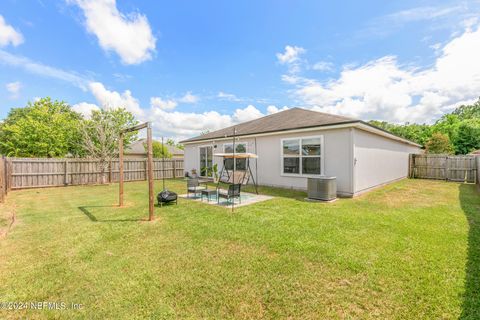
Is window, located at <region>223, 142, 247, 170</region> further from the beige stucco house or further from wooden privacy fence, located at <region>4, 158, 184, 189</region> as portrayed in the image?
wooden privacy fence, located at <region>4, 158, 184, 189</region>

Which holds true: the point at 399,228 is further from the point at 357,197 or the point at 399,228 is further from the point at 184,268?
the point at 184,268

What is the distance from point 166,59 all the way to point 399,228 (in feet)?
46.2

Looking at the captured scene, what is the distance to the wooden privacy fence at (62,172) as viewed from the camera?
38.2 ft

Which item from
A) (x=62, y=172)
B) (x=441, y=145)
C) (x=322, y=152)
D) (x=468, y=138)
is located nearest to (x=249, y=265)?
(x=322, y=152)

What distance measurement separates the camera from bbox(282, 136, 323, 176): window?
29.5 feet

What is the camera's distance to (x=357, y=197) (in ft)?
26.7

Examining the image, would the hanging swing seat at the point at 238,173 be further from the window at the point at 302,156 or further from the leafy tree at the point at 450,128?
the leafy tree at the point at 450,128

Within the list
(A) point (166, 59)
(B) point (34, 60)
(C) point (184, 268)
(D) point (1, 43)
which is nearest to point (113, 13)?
(A) point (166, 59)

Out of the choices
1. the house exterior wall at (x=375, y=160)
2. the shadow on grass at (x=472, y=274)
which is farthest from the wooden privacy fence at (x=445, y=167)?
the shadow on grass at (x=472, y=274)

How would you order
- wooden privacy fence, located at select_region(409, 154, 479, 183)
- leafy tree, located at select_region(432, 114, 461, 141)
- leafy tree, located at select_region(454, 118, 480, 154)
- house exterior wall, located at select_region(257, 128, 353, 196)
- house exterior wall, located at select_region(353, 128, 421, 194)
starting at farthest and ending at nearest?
leafy tree, located at select_region(432, 114, 461, 141), leafy tree, located at select_region(454, 118, 480, 154), wooden privacy fence, located at select_region(409, 154, 479, 183), house exterior wall, located at select_region(353, 128, 421, 194), house exterior wall, located at select_region(257, 128, 353, 196)

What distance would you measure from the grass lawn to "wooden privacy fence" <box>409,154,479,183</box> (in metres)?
10.2

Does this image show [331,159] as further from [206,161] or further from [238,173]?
[206,161]

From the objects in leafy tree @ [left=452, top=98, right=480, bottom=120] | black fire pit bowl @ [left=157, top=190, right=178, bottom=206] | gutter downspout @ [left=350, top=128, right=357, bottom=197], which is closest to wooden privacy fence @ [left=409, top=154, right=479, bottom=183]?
gutter downspout @ [left=350, top=128, right=357, bottom=197]

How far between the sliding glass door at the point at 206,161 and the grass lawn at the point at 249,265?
8.60m
